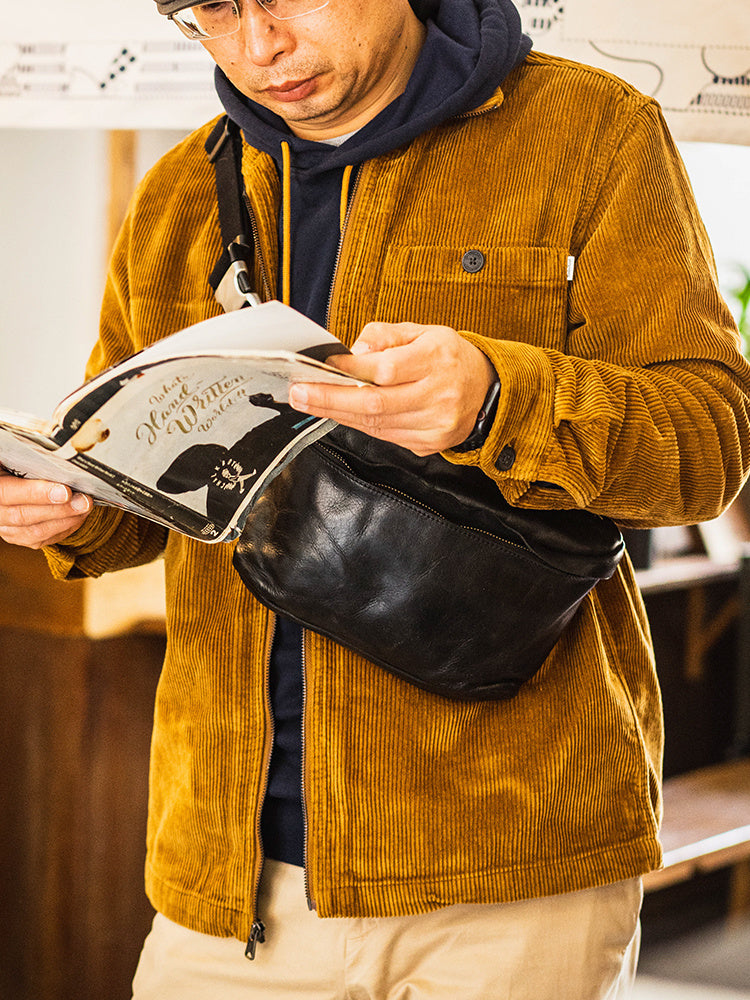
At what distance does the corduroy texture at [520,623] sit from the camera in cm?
108

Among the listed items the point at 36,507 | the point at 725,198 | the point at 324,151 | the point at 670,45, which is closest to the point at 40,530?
the point at 36,507

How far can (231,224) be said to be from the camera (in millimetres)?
1244

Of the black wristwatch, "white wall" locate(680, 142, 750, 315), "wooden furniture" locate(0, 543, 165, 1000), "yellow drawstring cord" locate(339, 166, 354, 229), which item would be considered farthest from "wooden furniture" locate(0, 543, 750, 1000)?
"white wall" locate(680, 142, 750, 315)

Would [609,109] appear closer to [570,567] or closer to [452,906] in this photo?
[570,567]

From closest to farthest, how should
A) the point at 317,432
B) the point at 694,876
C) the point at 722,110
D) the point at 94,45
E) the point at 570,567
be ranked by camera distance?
the point at 317,432 < the point at 570,567 < the point at 722,110 < the point at 94,45 < the point at 694,876

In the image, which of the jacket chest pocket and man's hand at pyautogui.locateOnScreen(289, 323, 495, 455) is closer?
man's hand at pyautogui.locateOnScreen(289, 323, 495, 455)

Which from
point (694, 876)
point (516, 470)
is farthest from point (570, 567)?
point (694, 876)

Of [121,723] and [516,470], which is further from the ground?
[516,470]

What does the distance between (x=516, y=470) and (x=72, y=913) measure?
1.50 meters

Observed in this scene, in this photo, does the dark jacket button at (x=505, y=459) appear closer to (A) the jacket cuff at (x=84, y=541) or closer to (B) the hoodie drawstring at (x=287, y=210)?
(B) the hoodie drawstring at (x=287, y=210)

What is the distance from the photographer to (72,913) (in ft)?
6.70

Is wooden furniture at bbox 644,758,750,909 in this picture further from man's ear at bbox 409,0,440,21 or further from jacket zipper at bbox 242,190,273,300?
man's ear at bbox 409,0,440,21

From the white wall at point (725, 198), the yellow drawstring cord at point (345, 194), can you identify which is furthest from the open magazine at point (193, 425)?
the white wall at point (725, 198)

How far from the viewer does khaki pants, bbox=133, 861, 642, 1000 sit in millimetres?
1139
